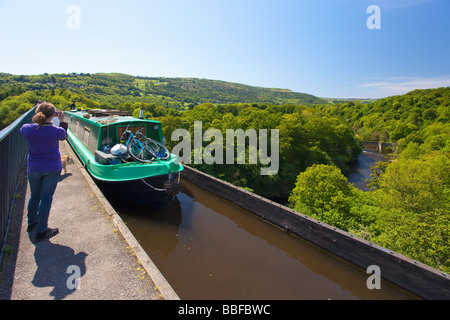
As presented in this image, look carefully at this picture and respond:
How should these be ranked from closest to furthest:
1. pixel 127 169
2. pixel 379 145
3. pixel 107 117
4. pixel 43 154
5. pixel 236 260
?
pixel 43 154
pixel 236 260
pixel 127 169
pixel 107 117
pixel 379 145

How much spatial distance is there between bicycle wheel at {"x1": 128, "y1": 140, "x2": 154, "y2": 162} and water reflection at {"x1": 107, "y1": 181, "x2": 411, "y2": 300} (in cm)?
244

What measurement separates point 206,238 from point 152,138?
5.88 meters

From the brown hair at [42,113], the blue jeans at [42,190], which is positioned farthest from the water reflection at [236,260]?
the brown hair at [42,113]

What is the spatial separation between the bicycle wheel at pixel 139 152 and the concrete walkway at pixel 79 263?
4.03 metres

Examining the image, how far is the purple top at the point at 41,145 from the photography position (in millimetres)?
4398

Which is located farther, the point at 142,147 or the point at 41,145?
the point at 142,147

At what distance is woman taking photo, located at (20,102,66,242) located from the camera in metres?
4.41

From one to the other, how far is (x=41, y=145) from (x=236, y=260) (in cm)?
675

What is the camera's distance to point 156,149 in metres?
11.5

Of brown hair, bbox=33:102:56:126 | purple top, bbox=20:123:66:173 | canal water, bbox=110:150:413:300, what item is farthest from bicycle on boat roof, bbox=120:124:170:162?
brown hair, bbox=33:102:56:126

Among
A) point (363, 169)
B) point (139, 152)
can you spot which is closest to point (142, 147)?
point (139, 152)

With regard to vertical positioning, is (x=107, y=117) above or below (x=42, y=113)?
above

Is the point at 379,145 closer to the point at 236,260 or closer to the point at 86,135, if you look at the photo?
the point at 236,260
